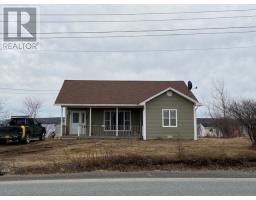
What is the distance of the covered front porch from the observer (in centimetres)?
3350

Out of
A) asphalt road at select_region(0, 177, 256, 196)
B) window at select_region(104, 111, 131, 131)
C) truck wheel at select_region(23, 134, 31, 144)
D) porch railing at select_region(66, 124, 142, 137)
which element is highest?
window at select_region(104, 111, 131, 131)

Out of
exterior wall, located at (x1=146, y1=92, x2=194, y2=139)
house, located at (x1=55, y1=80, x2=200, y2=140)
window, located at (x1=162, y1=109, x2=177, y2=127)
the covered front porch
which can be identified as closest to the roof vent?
house, located at (x1=55, y1=80, x2=200, y2=140)

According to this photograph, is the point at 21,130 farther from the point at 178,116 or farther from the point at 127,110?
the point at 178,116

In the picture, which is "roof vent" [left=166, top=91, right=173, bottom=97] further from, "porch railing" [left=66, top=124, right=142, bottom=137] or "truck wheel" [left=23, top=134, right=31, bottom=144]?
"truck wheel" [left=23, top=134, right=31, bottom=144]

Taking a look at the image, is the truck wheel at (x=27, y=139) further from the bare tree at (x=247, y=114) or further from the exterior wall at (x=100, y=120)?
the bare tree at (x=247, y=114)

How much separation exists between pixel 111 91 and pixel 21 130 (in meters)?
10.1

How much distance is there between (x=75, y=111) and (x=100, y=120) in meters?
2.22

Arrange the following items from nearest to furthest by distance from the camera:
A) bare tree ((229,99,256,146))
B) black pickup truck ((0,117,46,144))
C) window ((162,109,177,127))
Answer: bare tree ((229,99,256,146))
black pickup truck ((0,117,46,144))
window ((162,109,177,127))

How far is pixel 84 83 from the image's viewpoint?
121 feet

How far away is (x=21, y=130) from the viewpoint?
1073 inches

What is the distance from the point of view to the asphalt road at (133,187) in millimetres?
9711

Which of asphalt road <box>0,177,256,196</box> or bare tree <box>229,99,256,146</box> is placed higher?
bare tree <box>229,99,256,146</box>

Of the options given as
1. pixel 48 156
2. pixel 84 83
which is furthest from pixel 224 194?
pixel 84 83

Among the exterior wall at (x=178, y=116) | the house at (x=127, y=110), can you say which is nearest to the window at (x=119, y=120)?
the house at (x=127, y=110)
